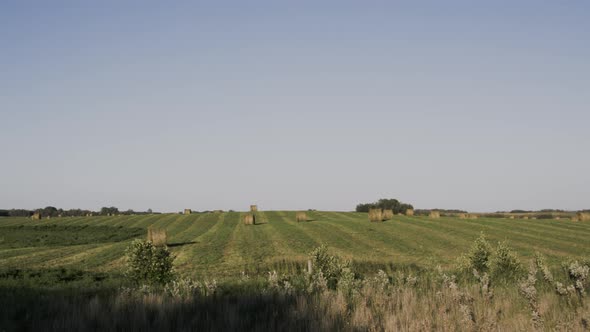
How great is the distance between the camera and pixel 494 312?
594cm

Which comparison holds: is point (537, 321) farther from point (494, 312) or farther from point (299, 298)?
point (299, 298)

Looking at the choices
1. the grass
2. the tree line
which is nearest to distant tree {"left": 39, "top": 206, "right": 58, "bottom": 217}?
the tree line

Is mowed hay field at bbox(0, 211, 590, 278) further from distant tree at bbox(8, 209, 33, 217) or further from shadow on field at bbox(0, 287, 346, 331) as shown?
distant tree at bbox(8, 209, 33, 217)

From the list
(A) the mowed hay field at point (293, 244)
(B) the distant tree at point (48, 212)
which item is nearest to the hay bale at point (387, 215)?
(A) the mowed hay field at point (293, 244)

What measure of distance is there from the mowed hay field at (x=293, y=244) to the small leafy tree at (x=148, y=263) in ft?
15.3

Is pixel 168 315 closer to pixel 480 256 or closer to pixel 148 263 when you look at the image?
pixel 148 263

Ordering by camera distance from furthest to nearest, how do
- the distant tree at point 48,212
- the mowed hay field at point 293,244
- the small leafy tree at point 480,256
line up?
the distant tree at point 48,212, the mowed hay field at point 293,244, the small leafy tree at point 480,256

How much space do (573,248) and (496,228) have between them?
40.5ft

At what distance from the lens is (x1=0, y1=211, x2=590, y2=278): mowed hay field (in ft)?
85.8

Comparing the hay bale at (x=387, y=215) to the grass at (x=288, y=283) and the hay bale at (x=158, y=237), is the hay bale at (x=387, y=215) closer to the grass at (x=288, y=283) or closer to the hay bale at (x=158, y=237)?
the grass at (x=288, y=283)

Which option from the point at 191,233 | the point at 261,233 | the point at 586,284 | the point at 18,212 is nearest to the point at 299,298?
the point at 586,284

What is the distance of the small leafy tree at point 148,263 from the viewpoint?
1725cm

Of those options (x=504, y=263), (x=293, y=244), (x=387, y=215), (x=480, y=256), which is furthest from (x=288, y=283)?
(x=387, y=215)

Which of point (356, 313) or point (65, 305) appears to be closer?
point (356, 313)
